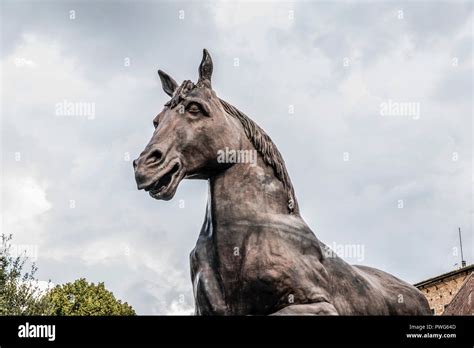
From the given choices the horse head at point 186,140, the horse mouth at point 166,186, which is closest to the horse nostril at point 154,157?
the horse head at point 186,140

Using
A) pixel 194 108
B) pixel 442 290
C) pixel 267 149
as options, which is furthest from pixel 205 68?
pixel 442 290

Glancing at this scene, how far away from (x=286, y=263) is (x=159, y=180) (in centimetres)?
129

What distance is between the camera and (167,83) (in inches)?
249

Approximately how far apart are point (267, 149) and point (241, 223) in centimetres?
80

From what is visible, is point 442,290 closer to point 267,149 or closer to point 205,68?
point 267,149

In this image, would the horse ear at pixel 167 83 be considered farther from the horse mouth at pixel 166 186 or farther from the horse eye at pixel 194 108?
the horse mouth at pixel 166 186

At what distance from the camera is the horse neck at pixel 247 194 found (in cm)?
554

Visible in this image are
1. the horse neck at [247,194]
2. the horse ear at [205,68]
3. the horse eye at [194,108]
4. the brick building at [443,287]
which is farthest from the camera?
the brick building at [443,287]

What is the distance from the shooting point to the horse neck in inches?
218

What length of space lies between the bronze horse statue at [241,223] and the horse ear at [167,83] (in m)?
0.38

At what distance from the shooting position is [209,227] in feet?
18.9

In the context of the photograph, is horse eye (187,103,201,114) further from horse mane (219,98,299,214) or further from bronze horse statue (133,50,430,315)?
horse mane (219,98,299,214)
